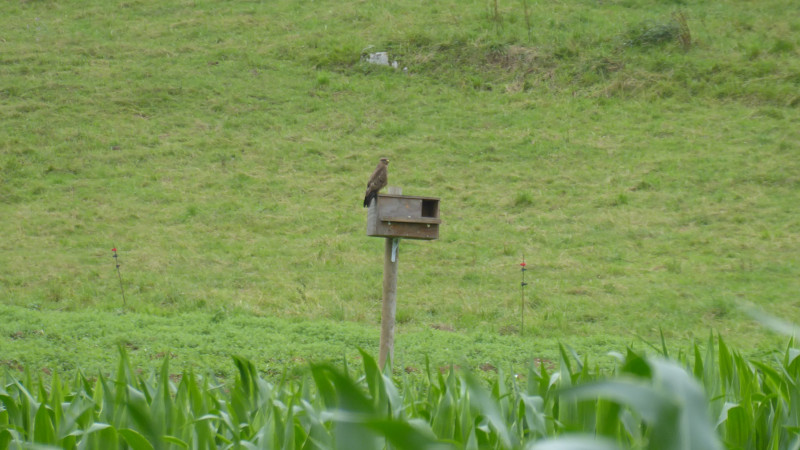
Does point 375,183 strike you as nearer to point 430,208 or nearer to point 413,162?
point 430,208

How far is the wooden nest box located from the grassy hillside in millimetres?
1787

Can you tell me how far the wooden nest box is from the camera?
586cm

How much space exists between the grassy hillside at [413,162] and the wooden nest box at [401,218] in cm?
179

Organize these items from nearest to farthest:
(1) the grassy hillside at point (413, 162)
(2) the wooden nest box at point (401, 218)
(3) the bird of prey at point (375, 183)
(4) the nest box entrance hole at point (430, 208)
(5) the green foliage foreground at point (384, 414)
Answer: (5) the green foliage foreground at point (384, 414) < (2) the wooden nest box at point (401, 218) < (4) the nest box entrance hole at point (430, 208) < (3) the bird of prey at point (375, 183) < (1) the grassy hillside at point (413, 162)

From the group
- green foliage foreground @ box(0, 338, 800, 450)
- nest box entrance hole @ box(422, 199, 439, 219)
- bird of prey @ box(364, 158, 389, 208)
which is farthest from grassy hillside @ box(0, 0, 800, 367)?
green foliage foreground @ box(0, 338, 800, 450)

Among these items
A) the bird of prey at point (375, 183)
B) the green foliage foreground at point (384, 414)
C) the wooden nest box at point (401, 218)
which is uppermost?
the bird of prey at point (375, 183)

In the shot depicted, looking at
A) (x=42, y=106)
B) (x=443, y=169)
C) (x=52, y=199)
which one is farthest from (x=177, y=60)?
(x=443, y=169)

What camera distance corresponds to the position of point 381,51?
19391mm

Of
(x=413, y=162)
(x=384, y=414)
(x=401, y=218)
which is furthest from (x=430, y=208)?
(x=413, y=162)

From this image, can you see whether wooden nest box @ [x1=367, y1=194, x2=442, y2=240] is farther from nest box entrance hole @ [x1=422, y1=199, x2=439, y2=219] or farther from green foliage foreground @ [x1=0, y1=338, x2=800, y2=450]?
green foliage foreground @ [x1=0, y1=338, x2=800, y2=450]

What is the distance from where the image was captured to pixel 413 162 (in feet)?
49.4

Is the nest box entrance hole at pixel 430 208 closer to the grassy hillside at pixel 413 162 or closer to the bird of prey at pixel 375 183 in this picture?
the bird of prey at pixel 375 183

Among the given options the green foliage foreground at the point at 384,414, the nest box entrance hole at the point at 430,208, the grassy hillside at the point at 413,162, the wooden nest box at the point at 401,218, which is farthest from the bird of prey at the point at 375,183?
the green foliage foreground at the point at 384,414

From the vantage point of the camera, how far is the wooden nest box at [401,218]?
19.2 ft
